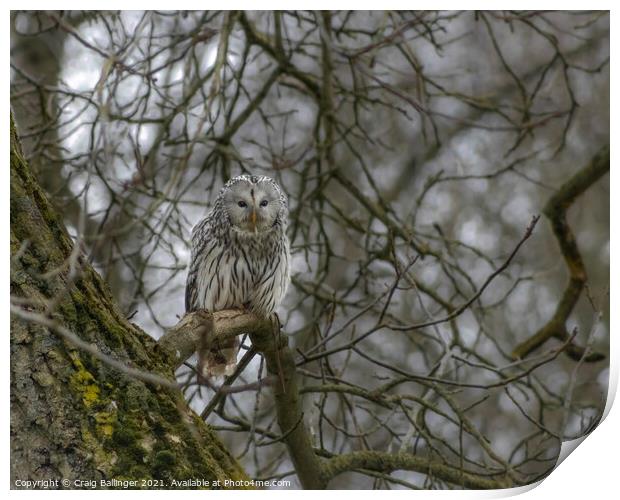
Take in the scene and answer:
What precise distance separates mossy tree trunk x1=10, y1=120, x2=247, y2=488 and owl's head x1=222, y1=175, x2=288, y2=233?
68cm

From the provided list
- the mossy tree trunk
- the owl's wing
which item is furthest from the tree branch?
the mossy tree trunk

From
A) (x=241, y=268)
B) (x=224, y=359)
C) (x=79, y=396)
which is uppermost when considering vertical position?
(x=241, y=268)

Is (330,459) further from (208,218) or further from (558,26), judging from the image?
(558,26)

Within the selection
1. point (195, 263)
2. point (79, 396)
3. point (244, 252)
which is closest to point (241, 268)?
point (244, 252)

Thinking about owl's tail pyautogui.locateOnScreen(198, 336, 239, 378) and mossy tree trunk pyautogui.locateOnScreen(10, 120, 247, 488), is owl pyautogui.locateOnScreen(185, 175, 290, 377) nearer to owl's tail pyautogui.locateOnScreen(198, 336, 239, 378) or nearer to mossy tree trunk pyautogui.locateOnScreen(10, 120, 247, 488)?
owl's tail pyautogui.locateOnScreen(198, 336, 239, 378)

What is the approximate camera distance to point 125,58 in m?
1.93

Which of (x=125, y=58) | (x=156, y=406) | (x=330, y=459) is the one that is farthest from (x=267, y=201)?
(x=156, y=406)

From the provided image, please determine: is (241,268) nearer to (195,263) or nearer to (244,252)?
(244,252)

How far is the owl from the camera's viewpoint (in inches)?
76.7

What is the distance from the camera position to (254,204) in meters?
1.95

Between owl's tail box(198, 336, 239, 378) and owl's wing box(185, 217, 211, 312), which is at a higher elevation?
owl's wing box(185, 217, 211, 312)

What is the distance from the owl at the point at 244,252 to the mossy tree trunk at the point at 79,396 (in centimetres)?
64

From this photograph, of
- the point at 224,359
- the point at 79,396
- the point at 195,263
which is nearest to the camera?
the point at 79,396

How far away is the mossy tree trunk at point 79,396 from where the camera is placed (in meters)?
1.21
